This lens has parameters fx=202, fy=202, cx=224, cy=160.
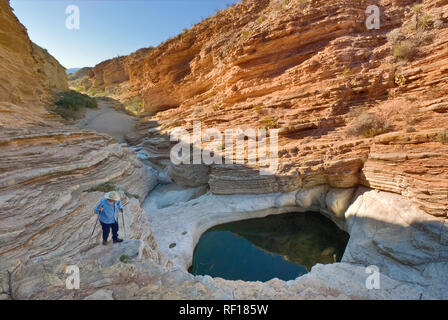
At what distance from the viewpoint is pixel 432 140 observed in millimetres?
6332

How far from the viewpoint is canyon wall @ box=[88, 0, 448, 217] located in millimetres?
6777

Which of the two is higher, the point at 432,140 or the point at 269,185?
the point at 432,140

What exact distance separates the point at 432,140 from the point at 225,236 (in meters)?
7.68

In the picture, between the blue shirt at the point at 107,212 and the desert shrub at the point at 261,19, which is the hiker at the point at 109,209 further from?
the desert shrub at the point at 261,19

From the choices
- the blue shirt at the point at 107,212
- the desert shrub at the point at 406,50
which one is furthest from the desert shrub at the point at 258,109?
the blue shirt at the point at 107,212

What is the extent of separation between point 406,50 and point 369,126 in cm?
417

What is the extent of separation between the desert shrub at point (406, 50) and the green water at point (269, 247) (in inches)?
321

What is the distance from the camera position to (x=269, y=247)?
7535mm

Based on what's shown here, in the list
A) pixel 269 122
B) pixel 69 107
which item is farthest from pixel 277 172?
pixel 69 107

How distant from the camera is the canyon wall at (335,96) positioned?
6.78m

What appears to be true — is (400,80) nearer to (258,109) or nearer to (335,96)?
(335,96)

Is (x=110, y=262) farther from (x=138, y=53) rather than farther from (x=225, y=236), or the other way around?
(x=138, y=53)

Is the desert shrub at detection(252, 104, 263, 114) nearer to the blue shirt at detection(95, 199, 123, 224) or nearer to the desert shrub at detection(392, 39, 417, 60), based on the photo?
the desert shrub at detection(392, 39, 417, 60)
